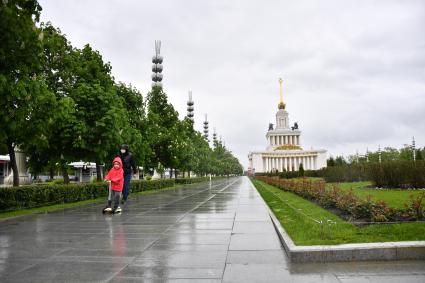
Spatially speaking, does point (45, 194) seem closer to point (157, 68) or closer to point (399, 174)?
point (399, 174)

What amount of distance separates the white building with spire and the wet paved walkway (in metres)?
142

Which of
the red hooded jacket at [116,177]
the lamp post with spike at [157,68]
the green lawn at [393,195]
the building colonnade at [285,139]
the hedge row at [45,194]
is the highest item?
the lamp post with spike at [157,68]

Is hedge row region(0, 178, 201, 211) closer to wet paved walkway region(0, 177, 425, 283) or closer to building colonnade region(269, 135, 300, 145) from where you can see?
wet paved walkway region(0, 177, 425, 283)

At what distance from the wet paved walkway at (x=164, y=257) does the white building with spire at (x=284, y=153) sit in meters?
142

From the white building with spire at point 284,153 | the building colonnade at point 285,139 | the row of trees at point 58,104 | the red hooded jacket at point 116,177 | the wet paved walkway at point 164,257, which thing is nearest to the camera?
the wet paved walkway at point 164,257

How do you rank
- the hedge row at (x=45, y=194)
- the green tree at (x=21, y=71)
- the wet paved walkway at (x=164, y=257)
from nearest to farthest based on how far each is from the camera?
the wet paved walkway at (x=164, y=257) → the green tree at (x=21, y=71) → the hedge row at (x=45, y=194)

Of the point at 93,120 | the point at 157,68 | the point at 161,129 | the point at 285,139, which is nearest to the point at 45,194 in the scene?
the point at 93,120

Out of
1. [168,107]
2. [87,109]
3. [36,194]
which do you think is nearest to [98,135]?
[87,109]

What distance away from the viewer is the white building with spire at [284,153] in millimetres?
156250

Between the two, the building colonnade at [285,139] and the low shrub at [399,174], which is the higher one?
the building colonnade at [285,139]

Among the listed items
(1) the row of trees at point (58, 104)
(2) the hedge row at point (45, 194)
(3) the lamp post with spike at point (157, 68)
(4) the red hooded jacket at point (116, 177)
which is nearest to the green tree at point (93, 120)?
(1) the row of trees at point (58, 104)

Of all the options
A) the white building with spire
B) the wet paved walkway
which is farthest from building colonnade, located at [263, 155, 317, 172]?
the wet paved walkway

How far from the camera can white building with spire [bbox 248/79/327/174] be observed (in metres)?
156

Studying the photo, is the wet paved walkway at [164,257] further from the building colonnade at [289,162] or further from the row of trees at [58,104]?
the building colonnade at [289,162]
